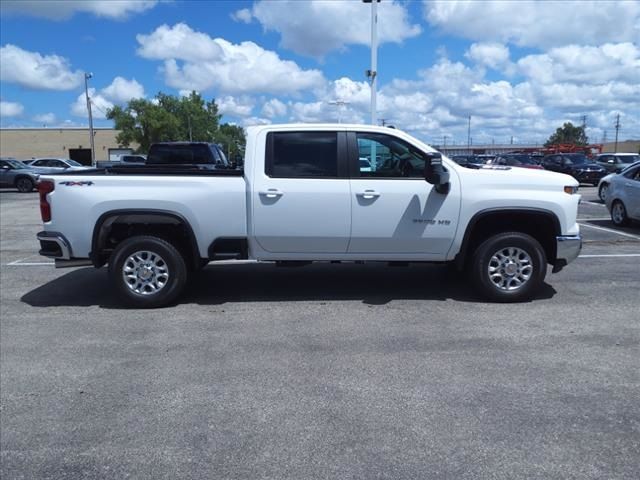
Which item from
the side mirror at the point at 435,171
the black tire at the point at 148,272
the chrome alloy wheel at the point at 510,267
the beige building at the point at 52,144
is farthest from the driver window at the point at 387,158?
the beige building at the point at 52,144

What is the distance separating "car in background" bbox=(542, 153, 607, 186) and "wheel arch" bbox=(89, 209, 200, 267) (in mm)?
24807

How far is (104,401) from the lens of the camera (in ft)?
13.8

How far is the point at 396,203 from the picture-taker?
6344mm

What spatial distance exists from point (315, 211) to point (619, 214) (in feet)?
31.0

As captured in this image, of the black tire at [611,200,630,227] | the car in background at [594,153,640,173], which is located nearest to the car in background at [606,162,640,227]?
the black tire at [611,200,630,227]

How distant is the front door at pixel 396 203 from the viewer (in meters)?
6.34

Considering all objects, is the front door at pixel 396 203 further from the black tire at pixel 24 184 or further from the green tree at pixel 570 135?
the green tree at pixel 570 135

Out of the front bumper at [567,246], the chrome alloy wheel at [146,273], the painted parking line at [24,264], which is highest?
the front bumper at [567,246]

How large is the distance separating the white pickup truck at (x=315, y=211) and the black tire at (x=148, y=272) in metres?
0.01

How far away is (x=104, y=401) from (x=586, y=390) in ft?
11.6

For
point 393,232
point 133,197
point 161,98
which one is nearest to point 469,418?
point 393,232

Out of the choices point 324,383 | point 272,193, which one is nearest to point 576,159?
point 272,193

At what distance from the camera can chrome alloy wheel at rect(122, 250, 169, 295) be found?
21.1 ft

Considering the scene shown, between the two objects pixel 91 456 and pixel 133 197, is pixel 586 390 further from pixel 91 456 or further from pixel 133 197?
pixel 133 197
